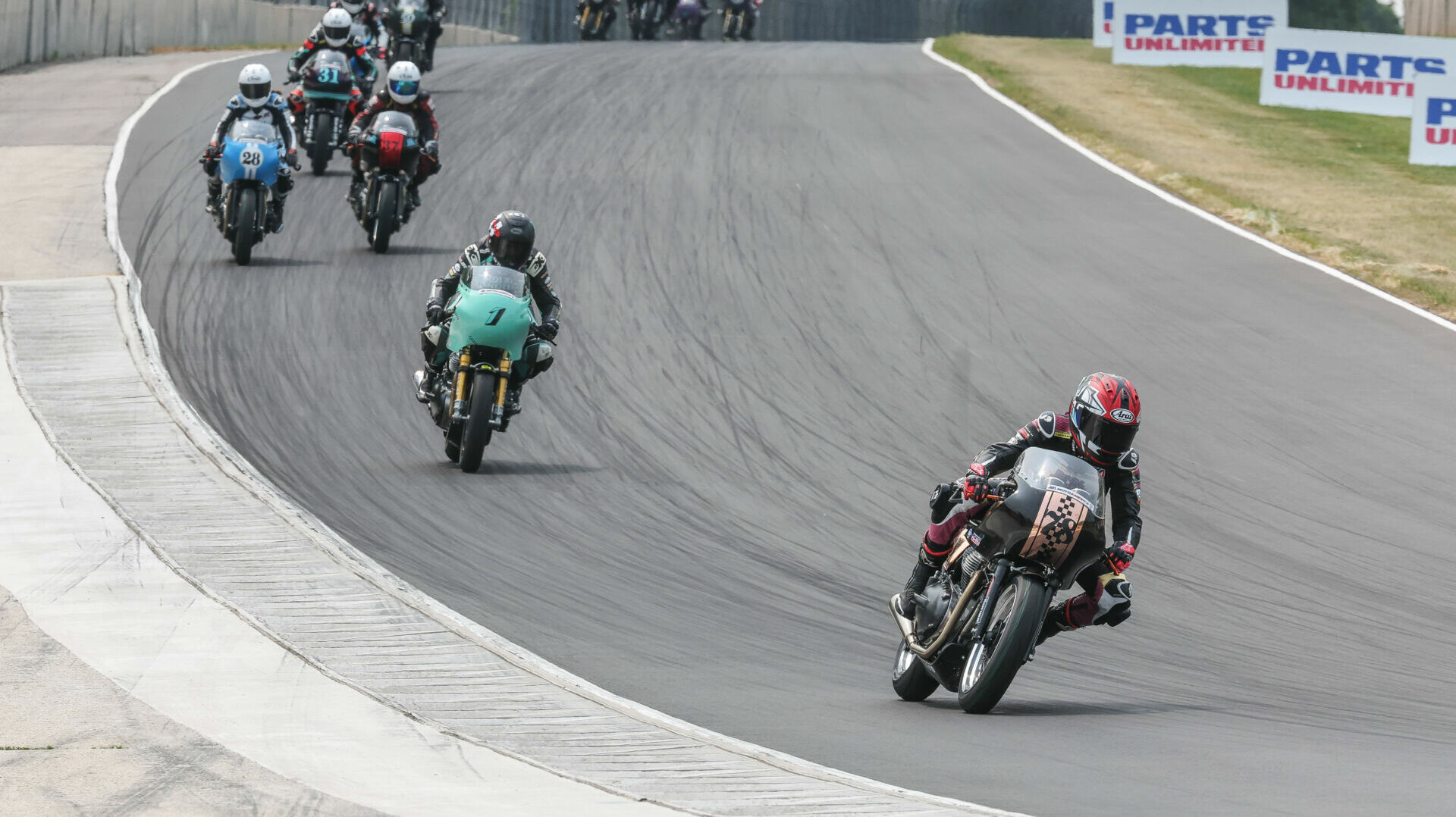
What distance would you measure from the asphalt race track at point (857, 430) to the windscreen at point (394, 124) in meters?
1.37

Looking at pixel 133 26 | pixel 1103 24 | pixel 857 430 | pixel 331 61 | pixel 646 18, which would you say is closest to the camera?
pixel 857 430

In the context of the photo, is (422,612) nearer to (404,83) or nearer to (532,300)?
(532,300)

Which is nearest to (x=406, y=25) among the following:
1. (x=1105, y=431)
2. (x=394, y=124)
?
(x=394, y=124)

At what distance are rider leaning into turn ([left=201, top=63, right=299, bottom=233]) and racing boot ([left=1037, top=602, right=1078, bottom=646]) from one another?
11810 millimetres

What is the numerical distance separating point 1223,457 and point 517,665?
284 inches

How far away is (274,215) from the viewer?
1803cm

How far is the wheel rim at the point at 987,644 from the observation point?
7.09 metres

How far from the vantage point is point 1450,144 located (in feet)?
83.8

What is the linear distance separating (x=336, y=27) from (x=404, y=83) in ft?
12.8

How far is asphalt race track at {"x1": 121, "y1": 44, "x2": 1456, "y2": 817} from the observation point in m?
7.47

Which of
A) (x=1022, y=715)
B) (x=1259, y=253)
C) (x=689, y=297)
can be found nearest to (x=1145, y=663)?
(x=1022, y=715)

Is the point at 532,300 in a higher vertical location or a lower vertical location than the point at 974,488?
higher

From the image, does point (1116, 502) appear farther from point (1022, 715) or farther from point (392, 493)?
point (392, 493)

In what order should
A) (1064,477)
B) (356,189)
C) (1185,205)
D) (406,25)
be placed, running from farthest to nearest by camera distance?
(406,25)
(1185,205)
(356,189)
(1064,477)
